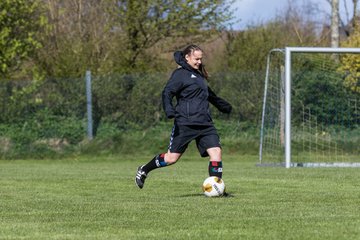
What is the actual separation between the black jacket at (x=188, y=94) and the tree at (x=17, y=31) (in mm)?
17044

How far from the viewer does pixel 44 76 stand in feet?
95.3

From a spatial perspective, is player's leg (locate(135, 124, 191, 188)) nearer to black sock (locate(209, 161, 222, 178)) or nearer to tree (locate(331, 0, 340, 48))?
black sock (locate(209, 161, 222, 178))

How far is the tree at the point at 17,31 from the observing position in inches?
1092

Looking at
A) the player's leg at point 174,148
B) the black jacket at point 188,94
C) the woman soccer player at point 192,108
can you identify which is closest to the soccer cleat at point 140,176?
the player's leg at point 174,148

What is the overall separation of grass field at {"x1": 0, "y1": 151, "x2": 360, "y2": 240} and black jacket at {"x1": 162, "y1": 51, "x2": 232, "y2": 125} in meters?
0.91

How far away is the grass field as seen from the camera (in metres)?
7.51

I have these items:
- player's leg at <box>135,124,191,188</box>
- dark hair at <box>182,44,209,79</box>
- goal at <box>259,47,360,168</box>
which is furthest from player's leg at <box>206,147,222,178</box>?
goal at <box>259,47,360,168</box>

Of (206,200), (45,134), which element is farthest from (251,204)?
(45,134)

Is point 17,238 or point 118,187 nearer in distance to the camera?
point 17,238

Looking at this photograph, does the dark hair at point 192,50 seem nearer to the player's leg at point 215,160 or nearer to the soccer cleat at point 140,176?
the player's leg at point 215,160

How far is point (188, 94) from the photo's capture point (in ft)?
36.6

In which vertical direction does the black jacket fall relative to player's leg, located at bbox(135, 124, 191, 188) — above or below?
above

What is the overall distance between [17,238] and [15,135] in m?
19.4

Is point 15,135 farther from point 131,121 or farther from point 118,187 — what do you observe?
point 118,187
